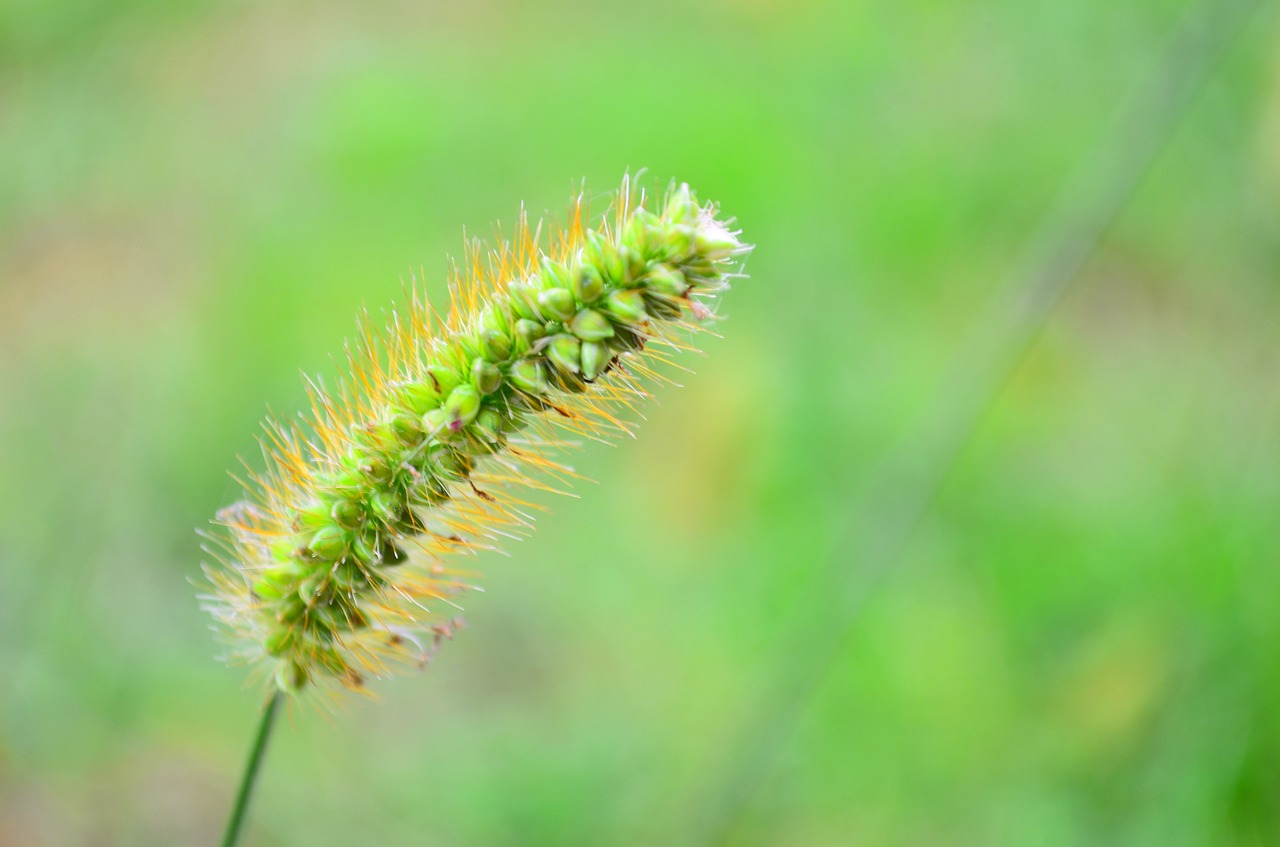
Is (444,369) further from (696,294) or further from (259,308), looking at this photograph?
(259,308)

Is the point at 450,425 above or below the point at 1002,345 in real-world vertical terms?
below

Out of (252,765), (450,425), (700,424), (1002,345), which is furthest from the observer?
(700,424)

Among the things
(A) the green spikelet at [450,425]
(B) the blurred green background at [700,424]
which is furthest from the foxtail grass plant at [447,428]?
(B) the blurred green background at [700,424]

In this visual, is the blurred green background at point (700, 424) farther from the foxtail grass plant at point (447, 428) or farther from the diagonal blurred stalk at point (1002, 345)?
the foxtail grass plant at point (447, 428)

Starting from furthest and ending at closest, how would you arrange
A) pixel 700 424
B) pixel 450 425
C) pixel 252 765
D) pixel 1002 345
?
pixel 700 424 < pixel 1002 345 < pixel 252 765 < pixel 450 425

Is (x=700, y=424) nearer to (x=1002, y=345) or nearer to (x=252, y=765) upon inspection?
(x=1002, y=345)

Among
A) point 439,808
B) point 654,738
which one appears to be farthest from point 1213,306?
point 439,808

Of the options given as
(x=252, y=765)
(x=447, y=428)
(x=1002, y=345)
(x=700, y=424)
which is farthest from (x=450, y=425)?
(x=700, y=424)

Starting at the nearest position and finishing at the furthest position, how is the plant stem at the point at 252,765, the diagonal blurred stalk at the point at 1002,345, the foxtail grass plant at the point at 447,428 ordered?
1. the foxtail grass plant at the point at 447,428
2. the plant stem at the point at 252,765
3. the diagonal blurred stalk at the point at 1002,345
